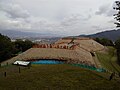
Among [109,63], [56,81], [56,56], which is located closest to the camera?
[56,81]

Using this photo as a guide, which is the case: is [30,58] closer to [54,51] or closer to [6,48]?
[54,51]

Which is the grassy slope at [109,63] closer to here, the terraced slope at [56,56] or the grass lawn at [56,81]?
the terraced slope at [56,56]

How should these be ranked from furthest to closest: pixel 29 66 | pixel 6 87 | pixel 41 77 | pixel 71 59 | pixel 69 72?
1. pixel 71 59
2. pixel 29 66
3. pixel 69 72
4. pixel 41 77
5. pixel 6 87

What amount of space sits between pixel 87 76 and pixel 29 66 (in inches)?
366

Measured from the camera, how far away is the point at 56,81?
25203 mm

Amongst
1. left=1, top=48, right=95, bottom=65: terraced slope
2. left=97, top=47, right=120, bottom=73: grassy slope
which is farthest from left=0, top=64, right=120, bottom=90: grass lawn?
left=97, top=47, right=120, bottom=73: grassy slope

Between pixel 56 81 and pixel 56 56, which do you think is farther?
pixel 56 56

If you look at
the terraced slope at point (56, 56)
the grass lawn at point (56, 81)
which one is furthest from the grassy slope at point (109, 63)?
the grass lawn at point (56, 81)

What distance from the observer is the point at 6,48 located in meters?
55.8

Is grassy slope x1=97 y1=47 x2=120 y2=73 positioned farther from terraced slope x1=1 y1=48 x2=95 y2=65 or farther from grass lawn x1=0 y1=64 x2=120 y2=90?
grass lawn x1=0 y1=64 x2=120 y2=90

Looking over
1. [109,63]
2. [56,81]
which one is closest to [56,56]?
[109,63]

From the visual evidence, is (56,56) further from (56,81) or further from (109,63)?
(56,81)

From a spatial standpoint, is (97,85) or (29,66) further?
(29,66)

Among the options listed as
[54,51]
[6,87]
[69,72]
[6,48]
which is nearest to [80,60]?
[54,51]
